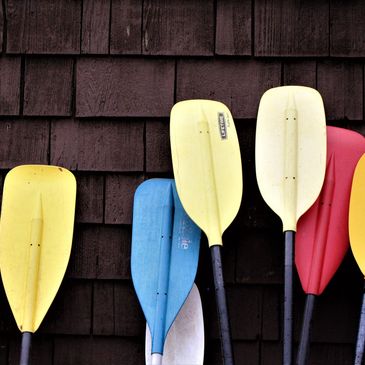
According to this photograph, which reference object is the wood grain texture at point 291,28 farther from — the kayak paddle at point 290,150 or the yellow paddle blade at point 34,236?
the yellow paddle blade at point 34,236

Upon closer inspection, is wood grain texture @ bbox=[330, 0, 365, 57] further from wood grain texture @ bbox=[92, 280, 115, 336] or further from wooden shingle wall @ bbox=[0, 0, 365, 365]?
wood grain texture @ bbox=[92, 280, 115, 336]

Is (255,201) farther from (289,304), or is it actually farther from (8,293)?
(8,293)

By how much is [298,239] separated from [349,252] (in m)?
0.24

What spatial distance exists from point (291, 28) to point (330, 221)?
0.80m

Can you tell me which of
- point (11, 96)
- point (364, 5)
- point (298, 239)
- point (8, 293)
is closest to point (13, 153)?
point (11, 96)

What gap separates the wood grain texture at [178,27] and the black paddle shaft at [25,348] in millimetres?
1214

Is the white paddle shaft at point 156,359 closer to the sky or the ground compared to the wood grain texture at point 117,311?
closer to the ground

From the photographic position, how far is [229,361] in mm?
3131

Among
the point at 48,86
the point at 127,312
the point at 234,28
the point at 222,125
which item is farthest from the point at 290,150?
the point at 48,86

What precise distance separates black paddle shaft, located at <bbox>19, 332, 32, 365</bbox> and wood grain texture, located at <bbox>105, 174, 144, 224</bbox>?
55cm

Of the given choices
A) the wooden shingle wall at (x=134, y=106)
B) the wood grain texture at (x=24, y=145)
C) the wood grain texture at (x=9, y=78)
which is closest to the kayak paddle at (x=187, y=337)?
the wooden shingle wall at (x=134, y=106)

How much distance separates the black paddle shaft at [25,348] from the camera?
10.7 ft

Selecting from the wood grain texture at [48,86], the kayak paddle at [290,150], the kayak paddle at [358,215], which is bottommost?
the kayak paddle at [358,215]

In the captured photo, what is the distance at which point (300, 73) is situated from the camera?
141 inches
